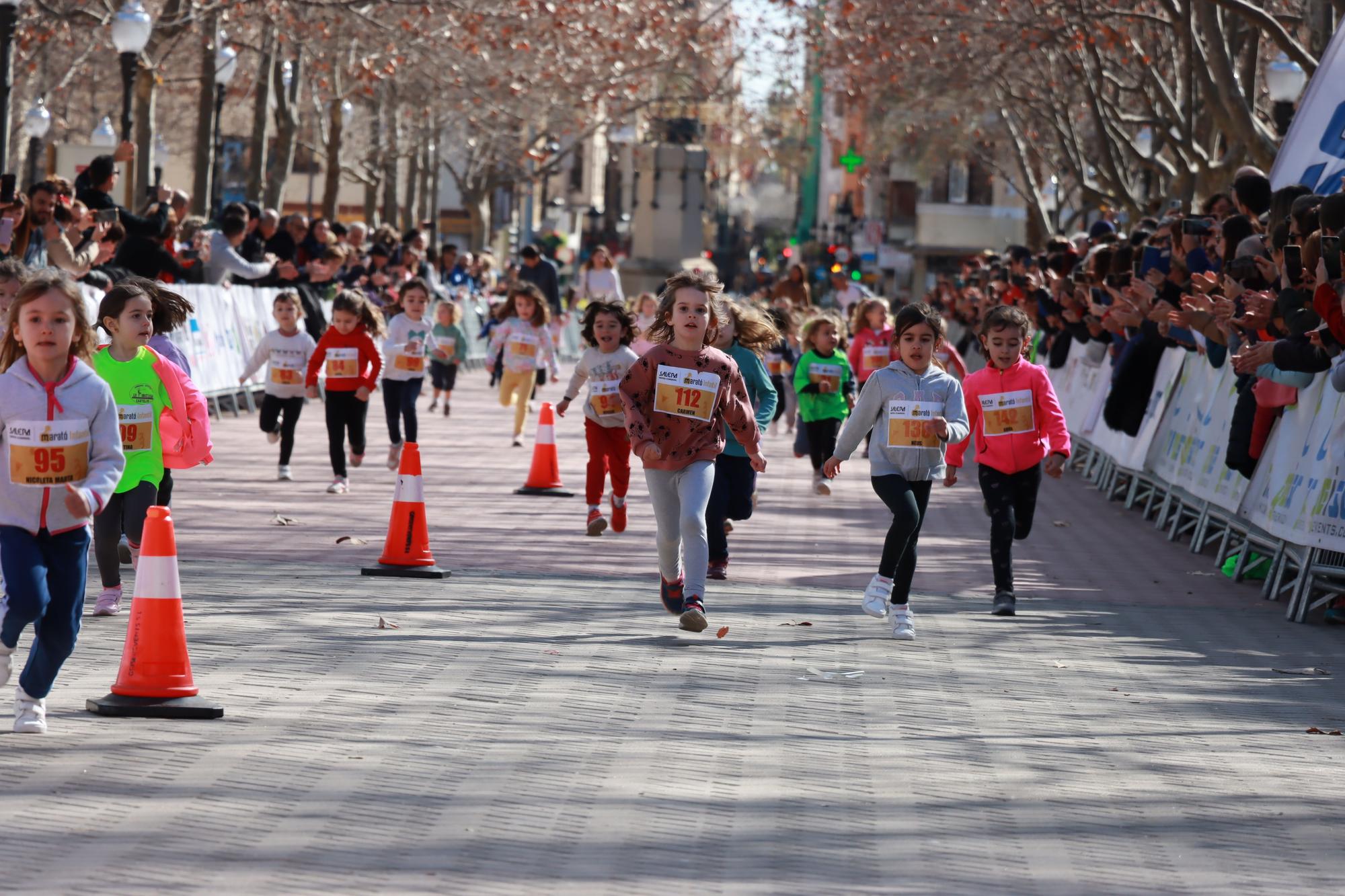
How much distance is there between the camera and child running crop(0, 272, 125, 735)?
6.83 meters

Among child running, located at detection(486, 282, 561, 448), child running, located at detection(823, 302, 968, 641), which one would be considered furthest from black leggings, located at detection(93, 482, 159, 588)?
child running, located at detection(486, 282, 561, 448)

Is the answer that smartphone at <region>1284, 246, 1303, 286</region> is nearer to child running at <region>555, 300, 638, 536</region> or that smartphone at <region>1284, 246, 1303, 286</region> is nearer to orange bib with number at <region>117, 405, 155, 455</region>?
child running at <region>555, 300, 638, 536</region>

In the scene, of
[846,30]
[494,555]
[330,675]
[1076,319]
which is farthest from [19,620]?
[846,30]

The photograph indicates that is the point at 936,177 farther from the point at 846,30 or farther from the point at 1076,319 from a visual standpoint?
the point at 1076,319

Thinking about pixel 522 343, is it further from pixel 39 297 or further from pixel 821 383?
pixel 39 297

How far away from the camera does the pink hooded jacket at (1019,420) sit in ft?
37.0

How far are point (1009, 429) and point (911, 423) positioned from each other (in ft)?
3.27

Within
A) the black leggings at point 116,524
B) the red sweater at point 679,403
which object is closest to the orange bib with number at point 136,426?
the black leggings at point 116,524

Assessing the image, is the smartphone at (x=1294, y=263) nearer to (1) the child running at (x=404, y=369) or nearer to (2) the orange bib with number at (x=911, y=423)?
(2) the orange bib with number at (x=911, y=423)

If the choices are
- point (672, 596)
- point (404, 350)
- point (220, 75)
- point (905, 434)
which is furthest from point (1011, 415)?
point (220, 75)

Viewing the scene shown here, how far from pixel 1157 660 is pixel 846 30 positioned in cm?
2794

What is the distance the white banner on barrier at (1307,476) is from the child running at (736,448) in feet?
9.34

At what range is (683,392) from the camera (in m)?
10.1

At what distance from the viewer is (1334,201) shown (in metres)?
11.1
